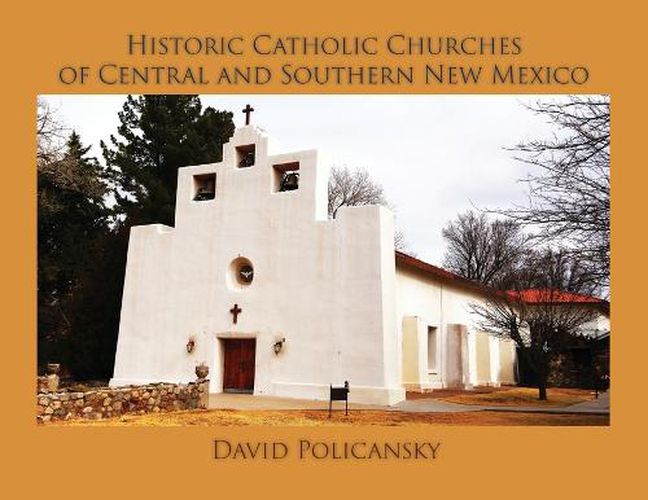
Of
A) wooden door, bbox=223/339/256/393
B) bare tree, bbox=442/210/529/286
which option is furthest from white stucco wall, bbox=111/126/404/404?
bare tree, bbox=442/210/529/286

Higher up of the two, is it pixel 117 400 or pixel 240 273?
pixel 240 273

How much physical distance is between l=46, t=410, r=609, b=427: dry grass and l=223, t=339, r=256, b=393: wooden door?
5.64m

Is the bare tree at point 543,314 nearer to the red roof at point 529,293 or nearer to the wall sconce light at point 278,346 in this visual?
the red roof at point 529,293

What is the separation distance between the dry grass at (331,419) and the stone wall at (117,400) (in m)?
0.25

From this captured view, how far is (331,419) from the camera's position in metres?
14.1

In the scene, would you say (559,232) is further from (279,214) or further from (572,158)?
(279,214)

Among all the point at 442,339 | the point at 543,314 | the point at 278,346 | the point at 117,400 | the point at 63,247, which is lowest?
the point at 117,400

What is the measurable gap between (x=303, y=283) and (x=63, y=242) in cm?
1637

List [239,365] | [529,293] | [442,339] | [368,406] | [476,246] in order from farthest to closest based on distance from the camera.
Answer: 1. [476,246]
2. [442,339]
3. [529,293]
4. [239,365]
5. [368,406]

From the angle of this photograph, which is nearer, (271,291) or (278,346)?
(278,346)

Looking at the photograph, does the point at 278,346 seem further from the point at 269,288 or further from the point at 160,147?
the point at 160,147

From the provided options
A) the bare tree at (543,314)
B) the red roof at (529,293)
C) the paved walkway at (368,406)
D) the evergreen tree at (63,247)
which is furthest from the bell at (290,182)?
the evergreen tree at (63,247)

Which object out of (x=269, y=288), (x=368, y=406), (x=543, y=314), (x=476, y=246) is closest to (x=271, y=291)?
(x=269, y=288)

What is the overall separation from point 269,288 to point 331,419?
718 cm
